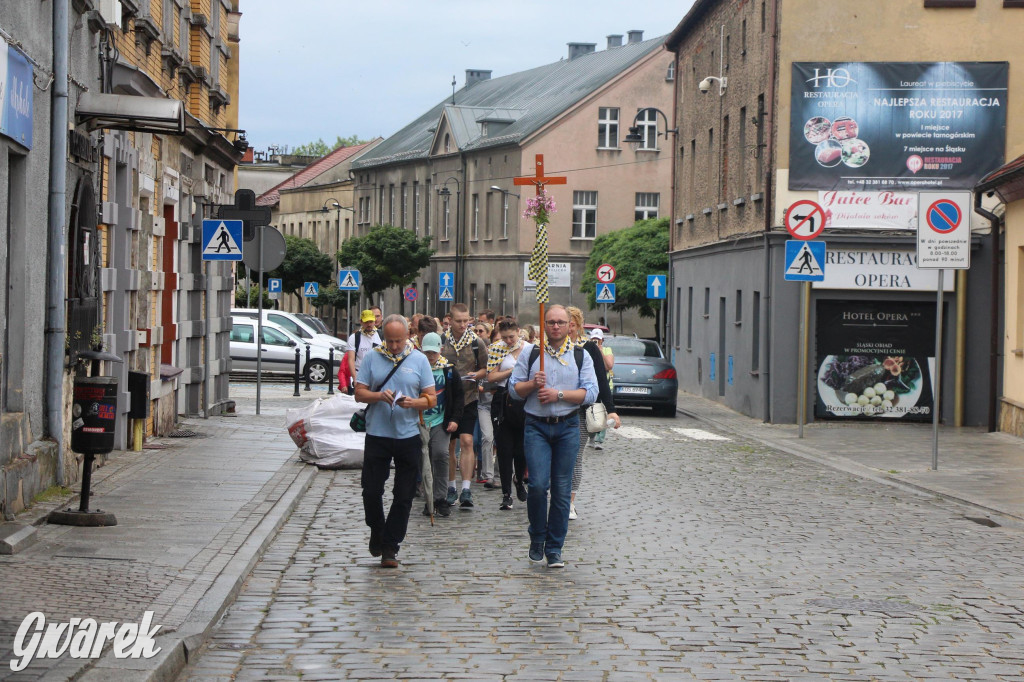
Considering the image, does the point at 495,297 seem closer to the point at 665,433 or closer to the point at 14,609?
the point at 665,433

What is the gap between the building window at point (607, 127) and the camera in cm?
6184

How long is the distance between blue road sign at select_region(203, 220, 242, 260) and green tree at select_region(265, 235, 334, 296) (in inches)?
2118

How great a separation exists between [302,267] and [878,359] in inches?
2097

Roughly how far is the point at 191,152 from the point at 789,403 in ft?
36.0

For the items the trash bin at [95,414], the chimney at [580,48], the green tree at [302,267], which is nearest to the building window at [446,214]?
the green tree at [302,267]

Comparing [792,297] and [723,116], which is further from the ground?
[723,116]

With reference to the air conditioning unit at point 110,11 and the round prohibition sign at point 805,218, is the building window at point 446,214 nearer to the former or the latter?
the round prohibition sign at point 805,218

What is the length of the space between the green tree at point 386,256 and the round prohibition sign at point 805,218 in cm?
4748

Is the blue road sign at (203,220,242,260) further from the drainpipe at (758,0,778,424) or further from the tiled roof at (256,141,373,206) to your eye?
the tiled roof at (256,141,373,206)

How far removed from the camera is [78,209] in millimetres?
13266

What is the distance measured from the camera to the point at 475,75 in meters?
89.8

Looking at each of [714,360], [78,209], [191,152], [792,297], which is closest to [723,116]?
[714,360]

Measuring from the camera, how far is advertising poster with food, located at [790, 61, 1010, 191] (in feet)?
81.9

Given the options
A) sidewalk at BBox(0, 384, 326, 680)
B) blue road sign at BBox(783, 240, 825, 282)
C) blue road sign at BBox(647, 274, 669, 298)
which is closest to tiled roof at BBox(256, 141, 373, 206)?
blue road sign at BBox(647, 274, 669, 298)
